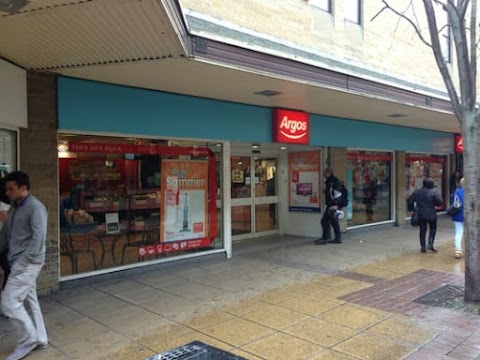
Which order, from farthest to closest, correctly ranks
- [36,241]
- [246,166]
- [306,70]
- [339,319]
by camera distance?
[246,166]
[306,70]
[339,319]
[36,241]

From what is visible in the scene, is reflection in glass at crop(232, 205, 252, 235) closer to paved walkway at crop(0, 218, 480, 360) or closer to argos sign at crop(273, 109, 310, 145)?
paved walkway at crop(0, 218, 480, 360)

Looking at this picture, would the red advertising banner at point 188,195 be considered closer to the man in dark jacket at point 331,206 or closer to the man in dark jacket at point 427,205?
the man in dark jacket at point 331,206

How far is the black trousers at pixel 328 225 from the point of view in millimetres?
9797

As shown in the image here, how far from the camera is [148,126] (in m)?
6.80

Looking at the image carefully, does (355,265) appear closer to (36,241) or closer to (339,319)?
(339,319)

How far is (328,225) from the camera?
32.7ft

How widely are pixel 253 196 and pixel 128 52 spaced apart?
6.03 m

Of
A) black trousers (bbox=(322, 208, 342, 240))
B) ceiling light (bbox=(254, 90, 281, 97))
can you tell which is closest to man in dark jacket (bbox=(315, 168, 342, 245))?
black trousers (bbox=(322, 208, 342, 240))

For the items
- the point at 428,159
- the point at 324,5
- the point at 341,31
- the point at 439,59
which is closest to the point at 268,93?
the point at 341,31

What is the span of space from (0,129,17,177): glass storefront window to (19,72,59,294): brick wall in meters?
0.09

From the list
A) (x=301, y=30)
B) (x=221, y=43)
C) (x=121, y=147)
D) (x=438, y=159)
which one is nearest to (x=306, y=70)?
(x=301, y=30)

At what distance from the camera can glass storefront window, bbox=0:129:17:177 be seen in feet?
17.9

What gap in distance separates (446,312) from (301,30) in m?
4.80

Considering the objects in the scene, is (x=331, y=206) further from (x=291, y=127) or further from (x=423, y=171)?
(x=423, y=171)
